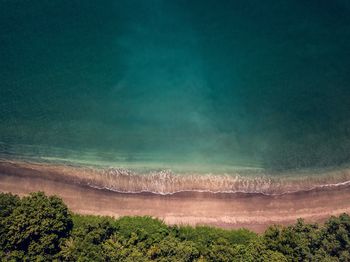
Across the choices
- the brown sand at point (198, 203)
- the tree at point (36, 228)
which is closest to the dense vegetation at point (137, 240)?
the tree at point (36, 228)

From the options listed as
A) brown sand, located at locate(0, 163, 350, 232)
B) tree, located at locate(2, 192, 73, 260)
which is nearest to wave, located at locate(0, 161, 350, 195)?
brown sand, located at locate(0, 163, 350, 232)

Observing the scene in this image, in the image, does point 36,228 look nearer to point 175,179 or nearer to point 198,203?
point 175,179

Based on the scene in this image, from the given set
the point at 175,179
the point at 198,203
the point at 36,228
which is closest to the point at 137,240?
the point at 198,203

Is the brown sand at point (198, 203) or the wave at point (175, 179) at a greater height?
the wave at point (175, 179)

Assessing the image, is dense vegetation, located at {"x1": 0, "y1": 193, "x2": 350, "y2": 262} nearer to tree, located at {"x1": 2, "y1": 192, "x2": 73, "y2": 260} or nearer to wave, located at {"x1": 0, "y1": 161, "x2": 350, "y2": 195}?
tree, located at {"x1": 2, "y1": 192, "x2": 73, "y2": 260}

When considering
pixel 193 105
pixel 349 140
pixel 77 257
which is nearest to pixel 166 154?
pixel 193 105

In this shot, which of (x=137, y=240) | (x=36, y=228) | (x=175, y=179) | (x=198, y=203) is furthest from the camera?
(x=175, y=179)

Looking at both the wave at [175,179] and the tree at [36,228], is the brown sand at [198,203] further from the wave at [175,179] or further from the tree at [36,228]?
the tree at [36,228]
